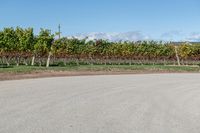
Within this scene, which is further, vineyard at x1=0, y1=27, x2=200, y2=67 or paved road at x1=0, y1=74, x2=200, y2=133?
vineyard at x1=0, y1=27, x2=200, y2=67

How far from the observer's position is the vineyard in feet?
165

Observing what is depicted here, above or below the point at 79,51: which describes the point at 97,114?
below

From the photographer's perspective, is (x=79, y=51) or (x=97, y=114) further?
(x=79, y=51)

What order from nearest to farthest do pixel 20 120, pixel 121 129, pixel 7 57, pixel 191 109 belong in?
pixel 121 129, pixel 20 120, pixel 191 109, pixel 7 57

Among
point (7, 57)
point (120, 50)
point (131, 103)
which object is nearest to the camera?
point (131, 103)

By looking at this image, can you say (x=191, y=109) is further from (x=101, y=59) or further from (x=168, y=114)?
(x=101, y=59)

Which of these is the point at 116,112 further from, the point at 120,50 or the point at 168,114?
the point at 120,50

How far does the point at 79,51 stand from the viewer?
68.6 m

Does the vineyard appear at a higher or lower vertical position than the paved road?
higher

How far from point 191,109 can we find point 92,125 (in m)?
4.68

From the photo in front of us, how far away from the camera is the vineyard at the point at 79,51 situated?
5016cm

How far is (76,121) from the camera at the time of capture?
1056cm

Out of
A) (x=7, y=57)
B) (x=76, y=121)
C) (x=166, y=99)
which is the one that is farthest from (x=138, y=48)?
(x=76, y=121)

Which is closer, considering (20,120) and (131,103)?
(20,120)
